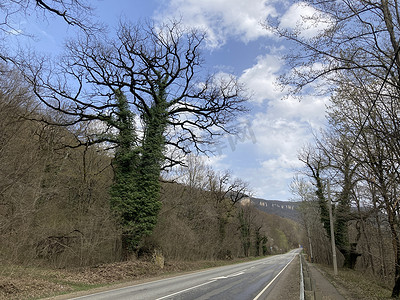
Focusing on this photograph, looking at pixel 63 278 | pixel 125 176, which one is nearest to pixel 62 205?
pixel 125 176

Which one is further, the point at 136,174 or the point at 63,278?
the point at 136,174

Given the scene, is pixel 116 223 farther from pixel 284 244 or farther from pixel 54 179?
pixel 284 244

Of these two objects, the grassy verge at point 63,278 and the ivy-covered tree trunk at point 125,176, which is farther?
the ivy-covered tree trunk at point 125,176

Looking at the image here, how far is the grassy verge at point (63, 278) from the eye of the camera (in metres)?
9.66

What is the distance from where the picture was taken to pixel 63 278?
12.8 metres

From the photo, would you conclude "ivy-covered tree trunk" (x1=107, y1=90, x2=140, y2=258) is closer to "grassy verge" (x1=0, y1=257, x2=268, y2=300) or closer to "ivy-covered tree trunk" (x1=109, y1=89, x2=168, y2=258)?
"ivy-covered tree trunk" (x1=109, y1=89, x2=168, y2=258)

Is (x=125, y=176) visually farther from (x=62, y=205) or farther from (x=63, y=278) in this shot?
(x=63, y=278)

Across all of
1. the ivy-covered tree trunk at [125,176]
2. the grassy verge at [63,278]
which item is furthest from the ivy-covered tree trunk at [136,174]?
the grassy verge at [63,278]

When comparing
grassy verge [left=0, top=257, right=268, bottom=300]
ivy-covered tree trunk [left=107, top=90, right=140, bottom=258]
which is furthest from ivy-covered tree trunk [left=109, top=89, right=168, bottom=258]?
grassy verge [left=0, top=257, right=268, bottom=300]

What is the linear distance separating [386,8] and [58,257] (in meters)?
19.4

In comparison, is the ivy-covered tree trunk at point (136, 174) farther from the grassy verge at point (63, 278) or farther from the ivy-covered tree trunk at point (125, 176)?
the grassy verge at point (63, 278)

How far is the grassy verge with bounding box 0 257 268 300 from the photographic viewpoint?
966 cm

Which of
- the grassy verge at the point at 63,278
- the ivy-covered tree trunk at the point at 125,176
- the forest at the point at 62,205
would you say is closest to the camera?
the grassy verge at the point at 63,278

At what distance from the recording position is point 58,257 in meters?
16.5
